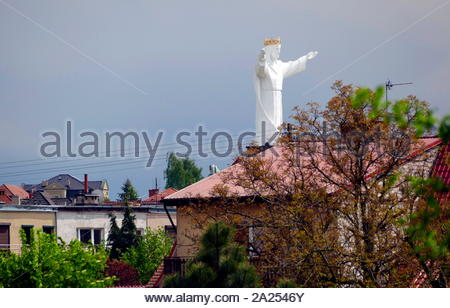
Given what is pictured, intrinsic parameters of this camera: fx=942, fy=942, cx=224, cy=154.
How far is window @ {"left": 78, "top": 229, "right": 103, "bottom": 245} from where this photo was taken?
33.3 meters

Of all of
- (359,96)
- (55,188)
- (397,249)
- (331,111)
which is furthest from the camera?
(55,188)

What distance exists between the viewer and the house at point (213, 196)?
47.9ft

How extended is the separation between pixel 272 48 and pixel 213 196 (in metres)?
8.57

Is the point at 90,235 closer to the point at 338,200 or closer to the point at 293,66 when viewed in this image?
the point at 293,66

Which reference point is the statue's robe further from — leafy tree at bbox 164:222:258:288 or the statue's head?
leafy tree at bbox 164:222:258:288

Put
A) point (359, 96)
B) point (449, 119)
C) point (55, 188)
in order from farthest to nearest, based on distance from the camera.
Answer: point (55, 188), point (359, 96), point (449, 119)

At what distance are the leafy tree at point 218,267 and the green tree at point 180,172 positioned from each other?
53.8 metres

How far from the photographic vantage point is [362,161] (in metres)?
13.9

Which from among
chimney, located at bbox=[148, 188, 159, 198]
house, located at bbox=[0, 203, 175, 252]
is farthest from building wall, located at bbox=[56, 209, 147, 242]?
chimney, located at bbox=[148, 188, 159, 198]

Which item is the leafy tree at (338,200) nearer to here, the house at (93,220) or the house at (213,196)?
the house at (213,196)
